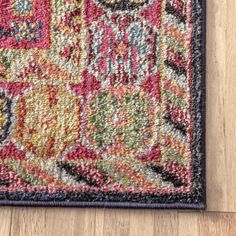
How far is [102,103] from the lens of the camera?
98 cm

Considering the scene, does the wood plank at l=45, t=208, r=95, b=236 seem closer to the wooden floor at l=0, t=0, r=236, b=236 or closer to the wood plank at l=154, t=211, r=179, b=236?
the wooden floor at l=0, t=0, r=236, b=236

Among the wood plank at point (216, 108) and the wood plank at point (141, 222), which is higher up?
the wood plank at point (216, 108)

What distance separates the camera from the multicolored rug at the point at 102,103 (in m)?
0.96

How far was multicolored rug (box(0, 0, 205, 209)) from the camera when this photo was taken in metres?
0.96

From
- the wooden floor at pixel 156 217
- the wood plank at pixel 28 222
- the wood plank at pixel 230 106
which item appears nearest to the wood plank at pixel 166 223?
the wooden floor at pixel 156 217

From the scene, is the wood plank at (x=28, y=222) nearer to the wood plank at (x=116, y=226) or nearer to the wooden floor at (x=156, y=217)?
the wooden floor at (x=156, y=217)

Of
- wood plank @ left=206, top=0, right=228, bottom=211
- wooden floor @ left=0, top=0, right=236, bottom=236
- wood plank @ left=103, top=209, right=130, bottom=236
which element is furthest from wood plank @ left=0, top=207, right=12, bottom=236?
wood plank @ left=206, top=0, right=228, bottom=211

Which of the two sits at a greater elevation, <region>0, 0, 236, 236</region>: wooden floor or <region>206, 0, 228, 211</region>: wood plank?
<region>206, 0, 228, 211</region>: wood plank

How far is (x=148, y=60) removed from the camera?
99cm

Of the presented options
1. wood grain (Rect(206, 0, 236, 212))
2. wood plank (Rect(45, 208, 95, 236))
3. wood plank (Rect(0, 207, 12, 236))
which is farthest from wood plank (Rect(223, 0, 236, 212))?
wood plank (Rect(0, 207, 12, 236))

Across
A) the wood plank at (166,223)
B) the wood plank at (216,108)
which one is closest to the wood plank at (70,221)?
the wood plank at (166,223)

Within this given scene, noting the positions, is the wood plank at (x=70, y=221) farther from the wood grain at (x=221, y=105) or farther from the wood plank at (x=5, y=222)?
the wood grain at (x=221, y=105)

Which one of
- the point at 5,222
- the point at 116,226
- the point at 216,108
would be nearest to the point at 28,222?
the point at 5,222

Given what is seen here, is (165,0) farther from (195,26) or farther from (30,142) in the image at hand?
(30,142)
